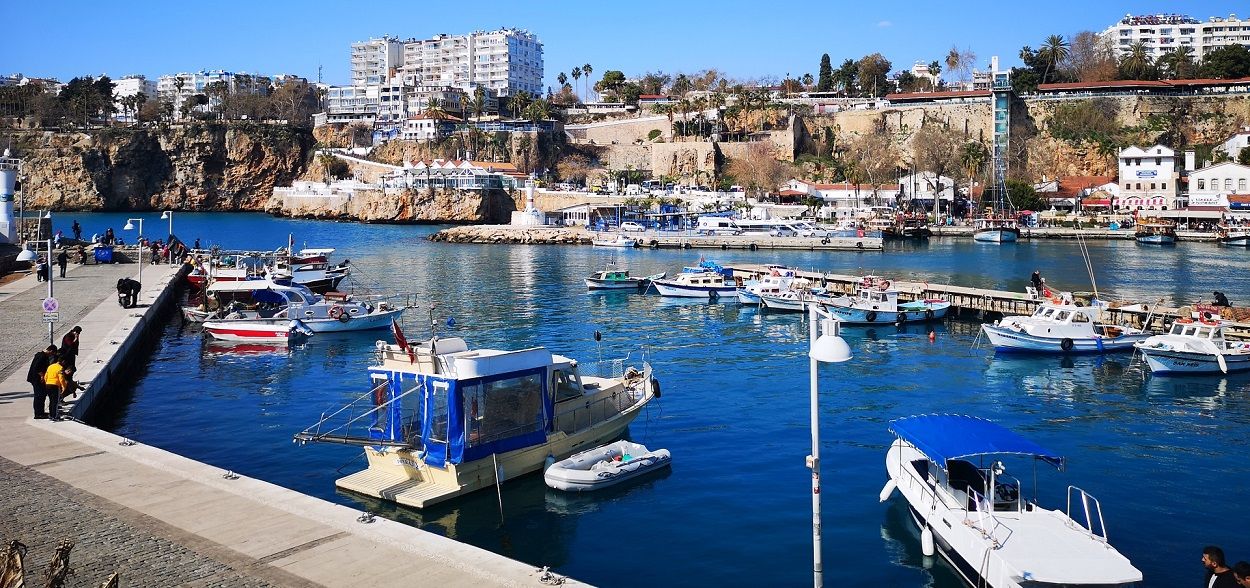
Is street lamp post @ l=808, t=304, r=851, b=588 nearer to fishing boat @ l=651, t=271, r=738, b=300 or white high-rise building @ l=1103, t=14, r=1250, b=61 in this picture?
fishing boat @ l=651, t=271, r=738, b=300

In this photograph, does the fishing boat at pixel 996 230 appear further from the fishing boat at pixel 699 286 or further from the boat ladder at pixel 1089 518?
the boat ladder at pixel 1089 518

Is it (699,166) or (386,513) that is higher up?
(699,166)

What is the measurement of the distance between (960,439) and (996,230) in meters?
74.3

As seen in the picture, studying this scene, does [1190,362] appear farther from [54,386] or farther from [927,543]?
[54,386]

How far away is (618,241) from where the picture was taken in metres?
82.5

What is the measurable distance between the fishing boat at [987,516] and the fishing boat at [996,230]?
70504mm

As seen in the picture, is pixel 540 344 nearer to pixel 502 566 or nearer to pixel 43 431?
pixel 43 431

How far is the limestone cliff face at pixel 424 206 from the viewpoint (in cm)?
11725

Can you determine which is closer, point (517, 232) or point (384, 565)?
point (384, 565)

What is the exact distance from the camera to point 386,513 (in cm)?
1684

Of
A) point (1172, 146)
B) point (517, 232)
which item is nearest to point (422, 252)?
point (517, 232)

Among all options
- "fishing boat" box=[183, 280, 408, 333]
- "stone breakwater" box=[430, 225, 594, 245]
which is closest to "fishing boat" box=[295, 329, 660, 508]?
"fishing boat" box=[183, 280, 408, 333]

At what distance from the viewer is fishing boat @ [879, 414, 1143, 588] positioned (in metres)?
12.9

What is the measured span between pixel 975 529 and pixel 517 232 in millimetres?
79505
